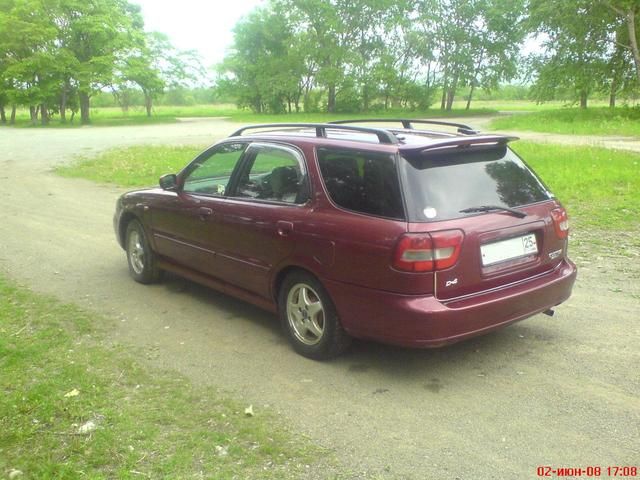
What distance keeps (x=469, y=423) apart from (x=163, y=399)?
1831 mm

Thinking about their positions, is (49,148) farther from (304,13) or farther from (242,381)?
(304,13)

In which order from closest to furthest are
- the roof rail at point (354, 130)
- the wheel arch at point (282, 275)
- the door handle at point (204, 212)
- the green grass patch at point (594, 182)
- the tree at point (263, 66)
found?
the roof rail at point (354, 130) → the wheel arch at point (282, 275) → the door handle at point (204, 212) → the green grass patch at point (594, 182) → the tree at point (263, 66)

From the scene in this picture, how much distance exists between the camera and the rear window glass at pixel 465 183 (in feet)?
13.0

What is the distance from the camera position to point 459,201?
408 cm

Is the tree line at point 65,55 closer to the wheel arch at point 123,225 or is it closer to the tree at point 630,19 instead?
the tree at point 630,19

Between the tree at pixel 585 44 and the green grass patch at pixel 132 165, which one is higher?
the tree at pixel 585 44

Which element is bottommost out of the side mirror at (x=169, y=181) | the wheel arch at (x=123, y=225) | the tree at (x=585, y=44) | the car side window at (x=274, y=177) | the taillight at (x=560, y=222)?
the wheel arch at (x=123, y=225)

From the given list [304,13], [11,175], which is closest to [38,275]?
[11,175]

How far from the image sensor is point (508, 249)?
4.17m

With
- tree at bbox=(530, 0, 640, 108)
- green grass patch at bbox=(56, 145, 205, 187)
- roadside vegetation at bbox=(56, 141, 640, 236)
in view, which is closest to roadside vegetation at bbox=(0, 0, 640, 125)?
tree at bbox=(530, 0, 640, 108)

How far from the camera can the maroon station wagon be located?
12.7 ft

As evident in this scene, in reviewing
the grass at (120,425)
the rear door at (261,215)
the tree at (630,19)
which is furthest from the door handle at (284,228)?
the tree at (630,19)

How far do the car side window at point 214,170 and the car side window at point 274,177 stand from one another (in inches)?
10.2
